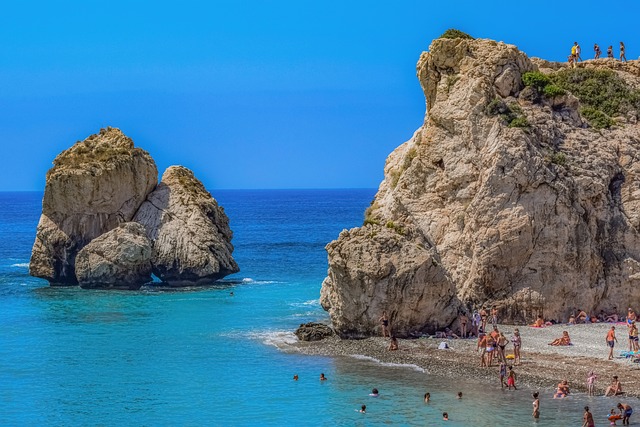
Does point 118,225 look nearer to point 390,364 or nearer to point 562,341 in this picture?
point 390,364

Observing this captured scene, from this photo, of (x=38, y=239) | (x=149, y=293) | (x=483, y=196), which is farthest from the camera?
(x=38, y=239)

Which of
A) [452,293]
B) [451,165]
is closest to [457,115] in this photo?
[451,165]

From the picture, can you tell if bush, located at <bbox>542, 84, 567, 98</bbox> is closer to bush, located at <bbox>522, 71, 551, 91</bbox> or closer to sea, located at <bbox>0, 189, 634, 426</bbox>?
bush, located at <bbox>522, 71, 551, 91</bbox>

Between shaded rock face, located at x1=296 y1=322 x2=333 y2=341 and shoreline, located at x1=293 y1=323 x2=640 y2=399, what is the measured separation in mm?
512

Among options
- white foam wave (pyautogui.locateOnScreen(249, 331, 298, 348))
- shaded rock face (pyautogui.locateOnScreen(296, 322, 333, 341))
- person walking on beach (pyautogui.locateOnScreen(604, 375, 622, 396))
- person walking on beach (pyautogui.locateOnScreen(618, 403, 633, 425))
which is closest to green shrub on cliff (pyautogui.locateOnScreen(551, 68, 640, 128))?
shaded rock face (pyautogui.locateOnScreen(296, 322, 333, 341))

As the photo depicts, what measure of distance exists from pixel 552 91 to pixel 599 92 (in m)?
5.26

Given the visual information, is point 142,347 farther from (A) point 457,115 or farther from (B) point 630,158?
(B) point 630,158

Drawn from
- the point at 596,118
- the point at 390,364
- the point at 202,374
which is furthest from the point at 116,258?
the point at 596,118

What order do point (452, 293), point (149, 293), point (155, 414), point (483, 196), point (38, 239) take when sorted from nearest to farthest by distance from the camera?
Result: point (155, 414), point (452, 293), point (483, 196), point (149, 293), point (38, 239)

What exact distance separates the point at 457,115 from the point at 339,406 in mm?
21130

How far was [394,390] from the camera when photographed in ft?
121

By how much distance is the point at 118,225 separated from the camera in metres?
68.4

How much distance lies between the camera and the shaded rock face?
46.6m

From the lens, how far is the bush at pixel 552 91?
52.1 meters
